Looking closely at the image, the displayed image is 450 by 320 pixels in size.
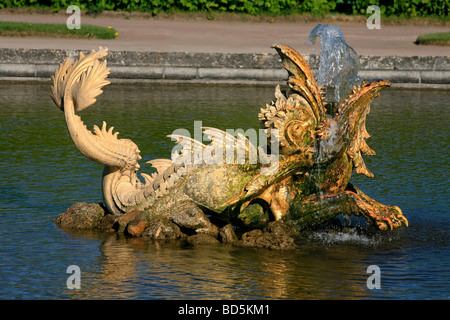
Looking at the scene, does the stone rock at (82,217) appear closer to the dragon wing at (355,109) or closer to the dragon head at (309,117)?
the dragon head at (309,117)

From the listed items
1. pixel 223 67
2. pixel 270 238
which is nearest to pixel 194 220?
pixel 270 238

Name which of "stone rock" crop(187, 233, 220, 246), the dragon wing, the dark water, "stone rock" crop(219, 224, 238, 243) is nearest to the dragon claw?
the dark water

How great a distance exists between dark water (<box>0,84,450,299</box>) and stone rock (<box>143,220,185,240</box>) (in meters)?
0.15

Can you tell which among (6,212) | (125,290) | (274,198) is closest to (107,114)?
(6,212)

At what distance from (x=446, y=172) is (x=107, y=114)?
5.48m

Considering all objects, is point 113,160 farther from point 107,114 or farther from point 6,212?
point 107,114

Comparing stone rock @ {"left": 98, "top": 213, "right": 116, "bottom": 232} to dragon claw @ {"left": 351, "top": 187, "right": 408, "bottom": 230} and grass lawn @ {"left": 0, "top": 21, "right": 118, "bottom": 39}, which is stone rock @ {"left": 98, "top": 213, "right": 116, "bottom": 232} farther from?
grass lawn @ {"left": 0, "top": 21, "right": 118, "bottom": 39}

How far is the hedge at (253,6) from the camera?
21.6 metres

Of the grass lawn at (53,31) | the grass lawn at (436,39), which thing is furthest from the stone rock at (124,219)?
the grass lawn at (436,39)

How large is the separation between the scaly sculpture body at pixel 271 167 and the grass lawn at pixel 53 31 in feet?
34.5

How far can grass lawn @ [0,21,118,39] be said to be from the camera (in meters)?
18.5

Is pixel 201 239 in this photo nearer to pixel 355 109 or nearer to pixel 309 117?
pixel 309 117

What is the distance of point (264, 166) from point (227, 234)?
71cm
